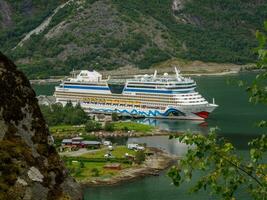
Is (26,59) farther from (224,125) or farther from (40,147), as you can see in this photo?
(40,147)

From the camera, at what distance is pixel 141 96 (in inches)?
2987

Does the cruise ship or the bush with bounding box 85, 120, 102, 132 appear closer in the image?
the bush with bounding box 85, 120, 102, 132

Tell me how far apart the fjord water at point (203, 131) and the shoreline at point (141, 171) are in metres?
0.66

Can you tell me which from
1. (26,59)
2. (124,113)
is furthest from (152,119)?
(26,59)

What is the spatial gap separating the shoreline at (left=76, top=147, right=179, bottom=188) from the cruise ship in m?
24.2

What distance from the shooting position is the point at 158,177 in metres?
38.1

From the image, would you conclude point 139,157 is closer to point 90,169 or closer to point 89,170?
point 90,169

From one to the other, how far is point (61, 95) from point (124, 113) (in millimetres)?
12129

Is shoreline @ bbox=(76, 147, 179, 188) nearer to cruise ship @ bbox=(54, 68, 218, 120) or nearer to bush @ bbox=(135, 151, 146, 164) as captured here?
bush @ bbox=(135, 151, 146, 164)

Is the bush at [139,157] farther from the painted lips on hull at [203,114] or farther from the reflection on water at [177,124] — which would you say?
the painted lips on hull at [203,114]

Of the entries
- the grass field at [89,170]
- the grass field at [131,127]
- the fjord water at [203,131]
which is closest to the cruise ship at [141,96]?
the fjord water at [203,131]

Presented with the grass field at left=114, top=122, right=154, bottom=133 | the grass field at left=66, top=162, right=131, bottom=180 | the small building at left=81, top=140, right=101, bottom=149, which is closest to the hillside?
the grass field at left=114, top=122, right=154, bottom=133

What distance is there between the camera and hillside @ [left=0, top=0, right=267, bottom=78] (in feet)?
463

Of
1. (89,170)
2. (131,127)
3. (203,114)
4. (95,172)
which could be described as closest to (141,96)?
(203,114)
